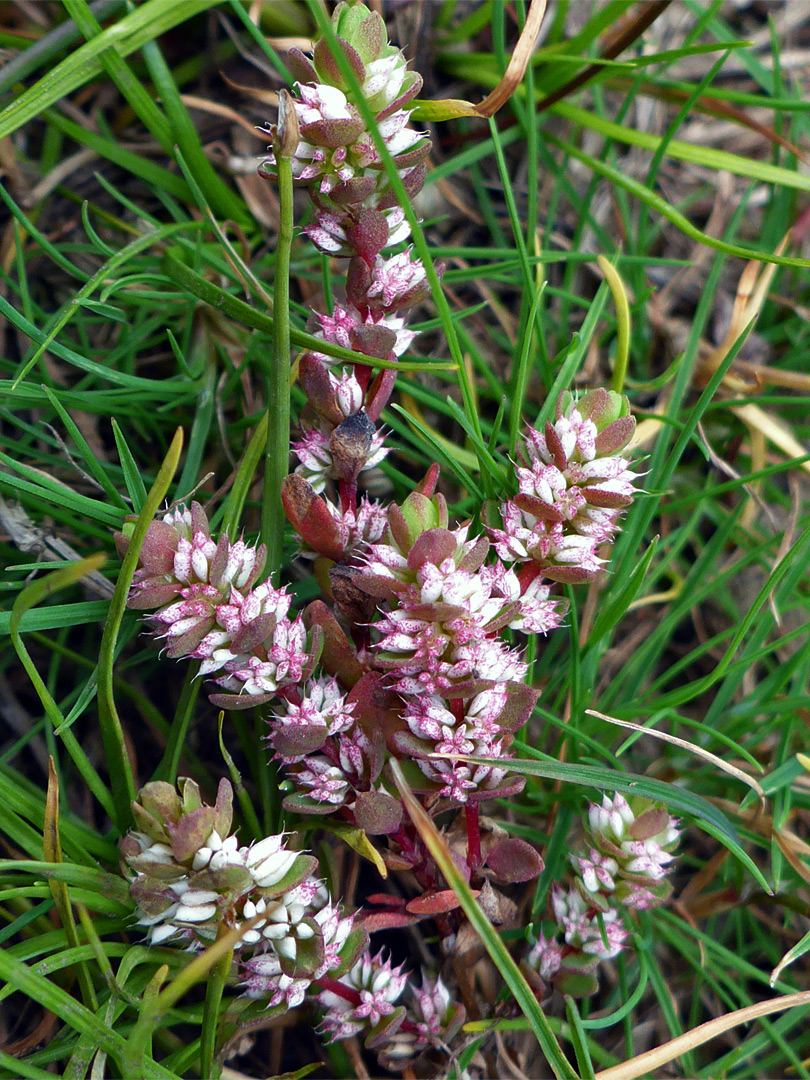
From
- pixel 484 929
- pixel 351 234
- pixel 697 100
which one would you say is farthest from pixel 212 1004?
pixel 697 100

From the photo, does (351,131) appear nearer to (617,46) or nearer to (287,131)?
(287,131)

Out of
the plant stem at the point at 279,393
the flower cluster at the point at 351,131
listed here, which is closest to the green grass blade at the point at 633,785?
the plant stem at the point at 279,393

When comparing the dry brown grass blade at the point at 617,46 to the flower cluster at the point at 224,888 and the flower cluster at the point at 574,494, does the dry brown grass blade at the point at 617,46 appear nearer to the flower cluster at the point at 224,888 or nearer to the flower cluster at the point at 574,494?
the flower cluster at the point at 574,494

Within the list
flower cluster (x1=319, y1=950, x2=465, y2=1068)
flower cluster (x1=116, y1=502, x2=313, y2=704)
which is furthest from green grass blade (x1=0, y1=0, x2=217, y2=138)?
flower cluster (x1=319, y1=950, x2=465, y2=1068)

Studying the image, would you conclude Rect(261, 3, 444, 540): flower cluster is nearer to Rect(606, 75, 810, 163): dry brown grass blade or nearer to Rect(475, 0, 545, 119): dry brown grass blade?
Rect(475, 0, 545, 119): dry brown grass blade

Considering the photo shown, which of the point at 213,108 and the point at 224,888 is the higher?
the point at 213,108

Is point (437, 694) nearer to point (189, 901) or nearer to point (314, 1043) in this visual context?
point (189, 901)
